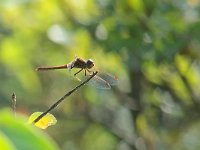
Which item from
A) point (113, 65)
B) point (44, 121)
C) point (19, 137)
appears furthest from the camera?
point (113, 65)

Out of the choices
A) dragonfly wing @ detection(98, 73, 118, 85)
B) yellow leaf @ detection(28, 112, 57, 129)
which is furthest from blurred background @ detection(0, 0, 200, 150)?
yellow leaf @ detection(28, 112, 57, 129)

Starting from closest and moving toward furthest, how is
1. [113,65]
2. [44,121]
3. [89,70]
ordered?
[44,121], [89,70], [113,65]

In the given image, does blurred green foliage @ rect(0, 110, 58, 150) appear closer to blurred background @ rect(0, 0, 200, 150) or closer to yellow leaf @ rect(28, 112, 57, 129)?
yellow leaf @ rect(28, 112, 57, 129)

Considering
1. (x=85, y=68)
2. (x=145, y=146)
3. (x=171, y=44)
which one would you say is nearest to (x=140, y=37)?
(x=171, y=44)

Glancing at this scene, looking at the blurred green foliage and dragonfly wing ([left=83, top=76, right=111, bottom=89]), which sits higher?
dragonfly wing ([left=83, top=76, right=111, bottom=89])

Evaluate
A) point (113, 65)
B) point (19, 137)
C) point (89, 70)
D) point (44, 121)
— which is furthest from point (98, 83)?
point (113, 65)

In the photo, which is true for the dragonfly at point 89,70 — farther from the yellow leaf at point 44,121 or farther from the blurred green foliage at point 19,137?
the blurred green foliage at point 19,137

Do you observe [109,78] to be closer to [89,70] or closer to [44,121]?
[89,70]

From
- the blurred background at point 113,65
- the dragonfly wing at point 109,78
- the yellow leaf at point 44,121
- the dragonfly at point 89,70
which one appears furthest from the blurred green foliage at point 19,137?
the blurred background at point 113,65

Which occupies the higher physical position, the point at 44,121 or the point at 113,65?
the point at 113,65
